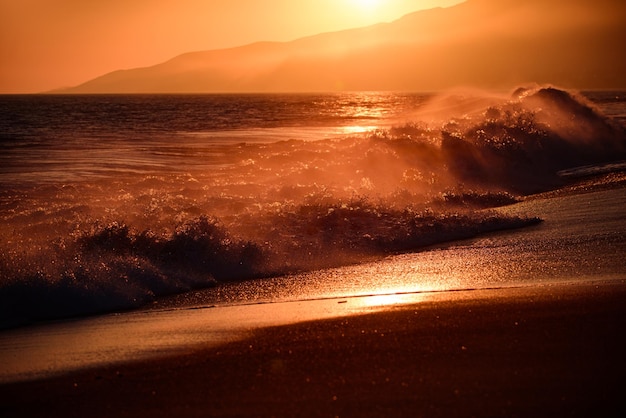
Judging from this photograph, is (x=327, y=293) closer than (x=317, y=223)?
Yes

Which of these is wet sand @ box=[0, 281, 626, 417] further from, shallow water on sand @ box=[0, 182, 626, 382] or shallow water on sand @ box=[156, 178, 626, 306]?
shallow water on sand @ box=[156, 178, 626, 306]

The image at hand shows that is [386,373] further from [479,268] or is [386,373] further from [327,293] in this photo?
[479,268]

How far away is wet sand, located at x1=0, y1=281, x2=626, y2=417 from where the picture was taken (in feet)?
15.0

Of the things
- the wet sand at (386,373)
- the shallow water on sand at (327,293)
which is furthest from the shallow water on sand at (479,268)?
the wet sand at (386,373)

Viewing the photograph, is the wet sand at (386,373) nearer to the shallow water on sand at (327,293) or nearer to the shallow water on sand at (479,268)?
the shallow water on sand at (327,293)

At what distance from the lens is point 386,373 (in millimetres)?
4996

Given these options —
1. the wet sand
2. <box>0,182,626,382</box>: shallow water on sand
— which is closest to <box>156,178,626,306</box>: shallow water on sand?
<box>0,182,626,382</box>: shallow water on sand

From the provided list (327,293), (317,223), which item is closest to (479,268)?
(327,293)

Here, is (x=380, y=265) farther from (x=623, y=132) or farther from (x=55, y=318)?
(x=623, y=132)

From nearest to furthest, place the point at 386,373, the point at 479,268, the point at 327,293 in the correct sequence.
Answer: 1. the point at 386,373
2. the point at 327,293
3. the point at 479,268

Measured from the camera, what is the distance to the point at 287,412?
452 centimetres

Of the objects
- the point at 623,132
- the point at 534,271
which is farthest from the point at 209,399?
the point at 623,132

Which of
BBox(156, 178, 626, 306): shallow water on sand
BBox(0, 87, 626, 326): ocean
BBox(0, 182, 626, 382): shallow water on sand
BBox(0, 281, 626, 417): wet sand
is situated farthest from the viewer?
BBox(0, 87, 626, 326): ocean

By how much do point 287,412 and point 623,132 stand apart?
2082 centimetres
